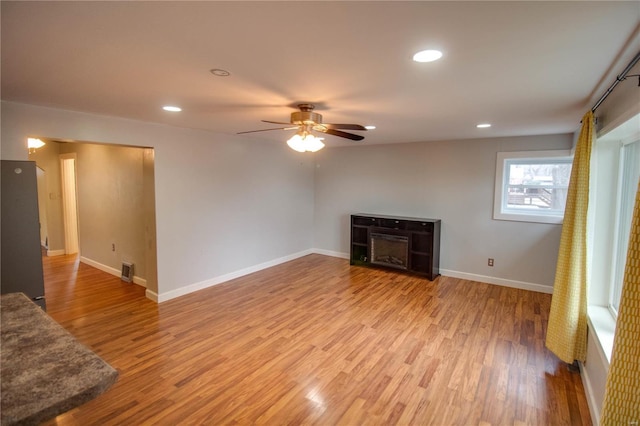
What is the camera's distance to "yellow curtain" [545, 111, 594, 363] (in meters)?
2.50

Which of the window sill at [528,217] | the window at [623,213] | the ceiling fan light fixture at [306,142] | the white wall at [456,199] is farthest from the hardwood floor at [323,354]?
the ceiling fan light fixture at [306,142]

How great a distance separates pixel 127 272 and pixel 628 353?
5.66 meters

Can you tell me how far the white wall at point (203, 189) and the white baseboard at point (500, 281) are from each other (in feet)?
10.0

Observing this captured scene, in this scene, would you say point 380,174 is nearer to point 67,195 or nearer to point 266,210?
point 266,210

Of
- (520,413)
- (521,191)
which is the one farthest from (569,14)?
(521,191)

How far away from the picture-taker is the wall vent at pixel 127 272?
4.79m

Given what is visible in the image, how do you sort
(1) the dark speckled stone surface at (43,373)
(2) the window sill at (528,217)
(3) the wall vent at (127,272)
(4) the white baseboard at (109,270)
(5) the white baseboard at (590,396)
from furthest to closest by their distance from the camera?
(3) the wall vent at (127,272)
(4) the white baseboard at (109,270)
(2) the window sill at (528,217)
(5) the white baseboard at (590,396)
(1) the dark speckled stone surface at (43,373)

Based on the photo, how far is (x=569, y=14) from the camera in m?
1.25

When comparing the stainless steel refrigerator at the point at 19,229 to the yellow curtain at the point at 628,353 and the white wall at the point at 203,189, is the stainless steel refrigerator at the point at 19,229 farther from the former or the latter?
the yellow curtain at the point at 628,353

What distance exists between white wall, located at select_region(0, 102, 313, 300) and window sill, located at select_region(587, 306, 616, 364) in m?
4.43

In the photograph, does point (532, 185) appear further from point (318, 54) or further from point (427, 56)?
point (318, 54)

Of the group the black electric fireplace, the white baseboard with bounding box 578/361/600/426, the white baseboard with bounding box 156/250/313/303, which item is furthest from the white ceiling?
the black electric fireplace

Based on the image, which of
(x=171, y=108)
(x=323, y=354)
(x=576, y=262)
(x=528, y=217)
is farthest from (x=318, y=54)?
(x=528, y=217)

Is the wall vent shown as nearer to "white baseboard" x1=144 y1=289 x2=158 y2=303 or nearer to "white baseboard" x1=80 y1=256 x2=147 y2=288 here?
"white baseboard" x1=80 y1=256 x2=147 y2=288
